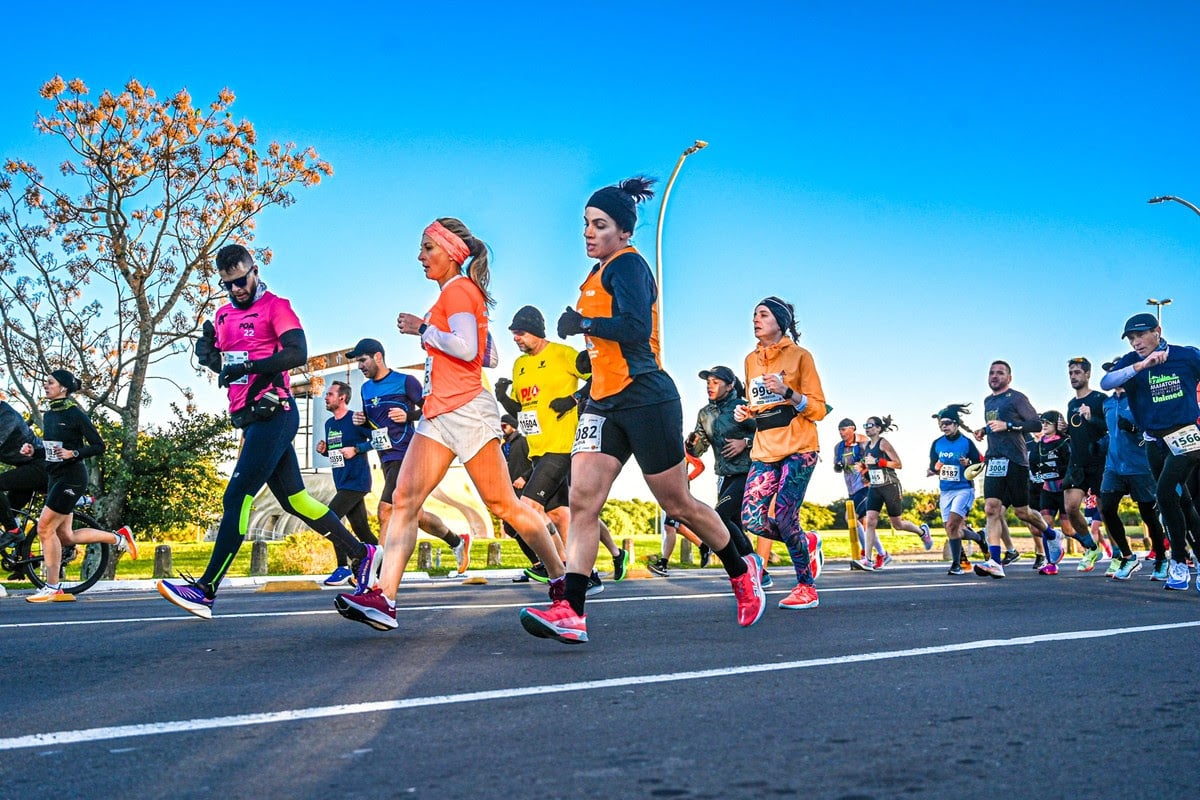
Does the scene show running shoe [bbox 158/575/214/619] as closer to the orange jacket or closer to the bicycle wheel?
the orange jacket

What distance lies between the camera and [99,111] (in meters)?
22.8

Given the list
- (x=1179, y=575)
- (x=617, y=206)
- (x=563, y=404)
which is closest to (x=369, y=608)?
(x=617, y=206)

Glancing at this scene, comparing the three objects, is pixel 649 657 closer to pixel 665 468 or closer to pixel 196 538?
pixel 665 468

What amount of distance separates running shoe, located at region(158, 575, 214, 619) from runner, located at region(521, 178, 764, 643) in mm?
2309

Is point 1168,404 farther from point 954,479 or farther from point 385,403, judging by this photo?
point 385,403

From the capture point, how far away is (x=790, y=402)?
768 centimetres

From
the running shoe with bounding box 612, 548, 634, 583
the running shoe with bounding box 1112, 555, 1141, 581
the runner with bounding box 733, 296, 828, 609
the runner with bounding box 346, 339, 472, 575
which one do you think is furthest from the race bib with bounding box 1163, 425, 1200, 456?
the runner with bounding box 346, 339, 472, 575

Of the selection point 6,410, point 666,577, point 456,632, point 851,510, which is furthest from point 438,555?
point 456,632

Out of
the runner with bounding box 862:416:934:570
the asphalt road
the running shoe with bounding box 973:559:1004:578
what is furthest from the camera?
the runner with bounding box 862:416:934:570

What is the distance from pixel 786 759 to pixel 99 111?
23.2 meters

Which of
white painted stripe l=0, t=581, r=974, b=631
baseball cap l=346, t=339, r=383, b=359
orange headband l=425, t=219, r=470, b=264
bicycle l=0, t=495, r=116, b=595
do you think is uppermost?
baseball cap l=346, t=339, r=383, b=359

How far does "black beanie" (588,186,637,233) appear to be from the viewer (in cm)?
559

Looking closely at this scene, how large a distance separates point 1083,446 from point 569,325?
33.5 feet

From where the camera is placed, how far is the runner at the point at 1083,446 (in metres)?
12.8
